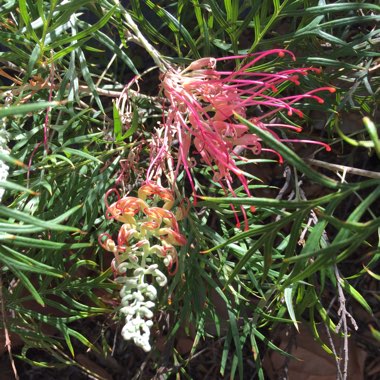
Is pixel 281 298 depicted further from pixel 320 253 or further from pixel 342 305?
pixel 320 253

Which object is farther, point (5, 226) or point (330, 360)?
point (330, 360)

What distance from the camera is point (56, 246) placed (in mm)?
653

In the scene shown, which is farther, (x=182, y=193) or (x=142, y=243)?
(x=182, y=193)

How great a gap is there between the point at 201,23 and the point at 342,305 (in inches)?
18.8

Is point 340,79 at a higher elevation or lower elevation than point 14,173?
lower

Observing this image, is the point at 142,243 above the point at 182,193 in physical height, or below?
above

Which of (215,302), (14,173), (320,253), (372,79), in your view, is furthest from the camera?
(215,302)

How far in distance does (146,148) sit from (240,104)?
0.34 metres

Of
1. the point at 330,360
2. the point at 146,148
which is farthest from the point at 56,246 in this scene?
the point at 330,360

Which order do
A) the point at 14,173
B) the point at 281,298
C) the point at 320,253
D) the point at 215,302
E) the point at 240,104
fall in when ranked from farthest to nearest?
the point at 215,302, the point at 281,298, the point at 14,173, the point at 240,104, the point at 320,253

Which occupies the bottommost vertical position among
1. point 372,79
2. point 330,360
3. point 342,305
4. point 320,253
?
point 330,360

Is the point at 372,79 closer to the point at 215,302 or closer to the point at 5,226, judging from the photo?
the point at 215,302

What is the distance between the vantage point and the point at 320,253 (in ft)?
1.92

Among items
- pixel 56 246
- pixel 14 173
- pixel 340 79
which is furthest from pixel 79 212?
pixel 340 79
